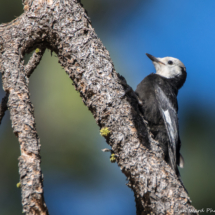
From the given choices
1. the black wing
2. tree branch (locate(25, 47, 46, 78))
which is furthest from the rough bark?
the black wing

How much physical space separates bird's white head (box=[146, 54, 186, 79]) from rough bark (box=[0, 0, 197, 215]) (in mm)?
2566

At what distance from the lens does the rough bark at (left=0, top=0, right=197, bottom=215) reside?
2.24m

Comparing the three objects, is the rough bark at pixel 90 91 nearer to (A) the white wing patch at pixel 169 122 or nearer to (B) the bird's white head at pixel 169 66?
(A) the white wing patch at pixel 169 122

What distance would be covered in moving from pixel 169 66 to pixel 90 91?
295 centimetres

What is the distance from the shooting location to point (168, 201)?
7.45 feet

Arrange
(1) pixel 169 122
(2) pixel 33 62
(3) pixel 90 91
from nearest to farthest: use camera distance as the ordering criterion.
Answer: (3) pixel 90 91 < (2) pixel 33 62 < (1) pixel 169 122

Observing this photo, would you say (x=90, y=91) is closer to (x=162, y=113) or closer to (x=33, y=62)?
(x=33, y=62)

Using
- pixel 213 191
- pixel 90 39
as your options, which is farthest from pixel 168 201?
pixel 213 191

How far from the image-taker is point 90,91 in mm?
2561

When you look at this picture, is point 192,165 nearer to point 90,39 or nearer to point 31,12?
point 90,39

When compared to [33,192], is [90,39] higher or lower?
higher

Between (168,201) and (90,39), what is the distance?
1.59 m

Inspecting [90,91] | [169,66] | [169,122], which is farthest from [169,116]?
[90,91]

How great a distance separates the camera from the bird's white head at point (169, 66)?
506 cm
